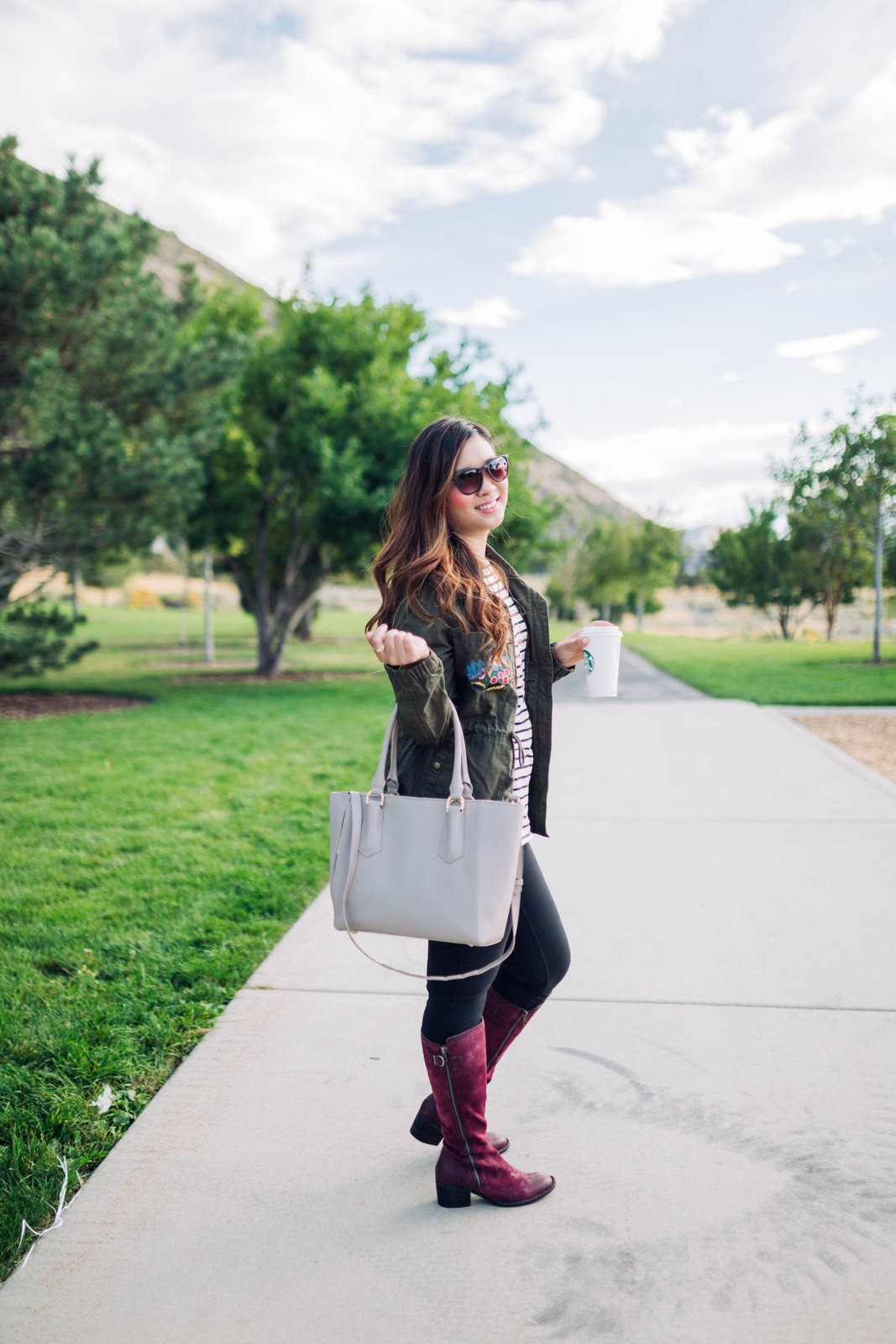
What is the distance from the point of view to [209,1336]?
175cm

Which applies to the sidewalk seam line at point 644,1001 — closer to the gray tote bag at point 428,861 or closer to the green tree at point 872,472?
the gray tote bag at point 428,861

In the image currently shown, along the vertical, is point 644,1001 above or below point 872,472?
below

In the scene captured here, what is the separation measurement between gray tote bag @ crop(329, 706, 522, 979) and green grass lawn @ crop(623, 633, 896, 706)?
34.8ft

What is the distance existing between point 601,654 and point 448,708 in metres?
0.54

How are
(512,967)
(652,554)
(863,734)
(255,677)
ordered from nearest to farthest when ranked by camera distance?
(512,967) → (863,734) → (255,677) → (652,554)

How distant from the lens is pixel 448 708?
6.45 ft

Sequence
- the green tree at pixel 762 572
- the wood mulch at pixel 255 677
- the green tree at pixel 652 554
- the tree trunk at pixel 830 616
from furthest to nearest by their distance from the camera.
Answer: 1. the green tree at pixel 652 554
2. the green tree at pixel 762 572
3. the tree trunk at pixel 830 616
4. the wood mulch at pixel 255 677

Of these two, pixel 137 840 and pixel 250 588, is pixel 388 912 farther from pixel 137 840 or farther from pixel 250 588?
pixel 250 588

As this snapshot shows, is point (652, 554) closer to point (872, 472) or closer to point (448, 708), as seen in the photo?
point (872, 472)

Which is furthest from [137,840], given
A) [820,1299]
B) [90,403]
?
[90,403]

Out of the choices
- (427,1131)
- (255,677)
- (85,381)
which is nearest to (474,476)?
(427,1131)

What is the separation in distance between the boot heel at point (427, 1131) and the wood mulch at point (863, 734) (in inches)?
214

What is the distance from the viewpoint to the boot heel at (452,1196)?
2.15 m

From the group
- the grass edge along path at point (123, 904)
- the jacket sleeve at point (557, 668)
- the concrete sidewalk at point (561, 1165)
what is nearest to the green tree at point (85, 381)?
the grass edge along path at point (123, 904)
